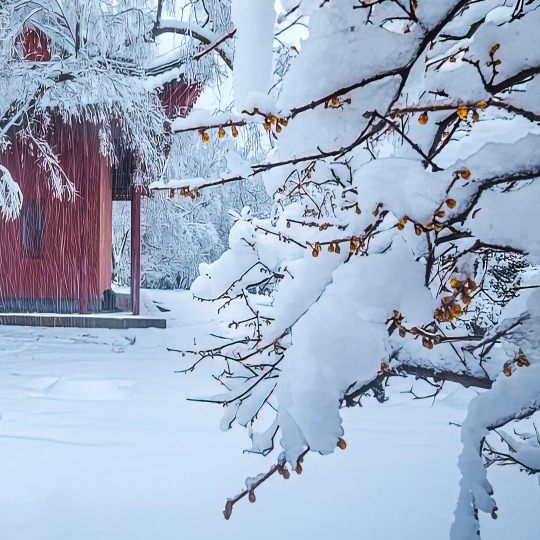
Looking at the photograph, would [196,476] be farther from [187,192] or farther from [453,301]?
[453,301]

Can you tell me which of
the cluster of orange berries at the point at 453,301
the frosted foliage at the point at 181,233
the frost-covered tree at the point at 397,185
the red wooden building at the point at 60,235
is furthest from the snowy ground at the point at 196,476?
the frosted foliage at the point at 181,233

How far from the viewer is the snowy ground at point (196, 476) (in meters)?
2.73

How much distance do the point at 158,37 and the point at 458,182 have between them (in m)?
6.59

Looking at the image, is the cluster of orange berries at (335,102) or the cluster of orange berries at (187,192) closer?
the cluster of orange berries at (335,102)

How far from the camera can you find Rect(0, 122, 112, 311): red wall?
991 centimetres

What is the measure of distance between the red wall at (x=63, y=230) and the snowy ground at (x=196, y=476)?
459 centimetres

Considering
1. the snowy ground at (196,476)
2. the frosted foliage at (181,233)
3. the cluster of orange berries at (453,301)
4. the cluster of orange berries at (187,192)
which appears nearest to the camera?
the cluster of orange berries at (453,301)

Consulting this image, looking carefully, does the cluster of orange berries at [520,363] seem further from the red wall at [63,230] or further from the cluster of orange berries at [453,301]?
the red wall at [63,230]

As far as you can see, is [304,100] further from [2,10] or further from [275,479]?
[2,10]

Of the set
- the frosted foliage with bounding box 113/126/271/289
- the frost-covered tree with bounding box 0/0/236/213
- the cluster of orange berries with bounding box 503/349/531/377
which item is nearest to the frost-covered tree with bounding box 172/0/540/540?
the cluster of orange berries with bounding box 503/349/531/377

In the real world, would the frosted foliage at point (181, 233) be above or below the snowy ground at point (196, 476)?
above

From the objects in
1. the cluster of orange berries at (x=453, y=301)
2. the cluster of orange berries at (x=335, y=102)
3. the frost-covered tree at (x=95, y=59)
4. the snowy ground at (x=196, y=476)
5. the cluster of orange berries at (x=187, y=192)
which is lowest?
the snowy ground at (x=196, y=476)

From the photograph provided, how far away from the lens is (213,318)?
11.0 m

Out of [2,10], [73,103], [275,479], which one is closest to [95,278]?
[73,103]
